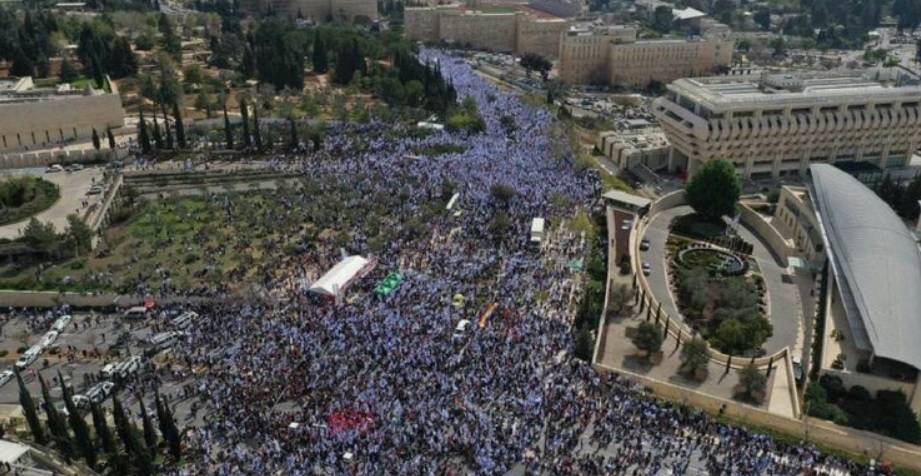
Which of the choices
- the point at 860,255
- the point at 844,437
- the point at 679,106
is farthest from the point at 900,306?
the point at 679,106

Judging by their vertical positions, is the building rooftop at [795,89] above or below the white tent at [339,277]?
above

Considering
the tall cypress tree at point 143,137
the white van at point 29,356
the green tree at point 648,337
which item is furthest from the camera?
the tall cypress tree at point 143,137

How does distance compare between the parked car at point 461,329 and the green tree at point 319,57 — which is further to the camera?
the green tree at point 319,57

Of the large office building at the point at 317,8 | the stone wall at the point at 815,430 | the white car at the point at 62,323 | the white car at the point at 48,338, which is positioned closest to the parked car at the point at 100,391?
the white car at the point at 48,338

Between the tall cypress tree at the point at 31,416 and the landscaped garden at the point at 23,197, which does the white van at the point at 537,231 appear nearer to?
the tall cypress tree at the point at 31,416

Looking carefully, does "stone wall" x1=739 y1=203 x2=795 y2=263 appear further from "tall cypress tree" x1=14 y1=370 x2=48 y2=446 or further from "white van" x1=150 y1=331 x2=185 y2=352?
"tall cypress tree" x1=14 y1=370 x2=48 y2=446

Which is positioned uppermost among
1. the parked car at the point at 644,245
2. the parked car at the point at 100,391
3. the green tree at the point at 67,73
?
the green tree at the point at 67,73

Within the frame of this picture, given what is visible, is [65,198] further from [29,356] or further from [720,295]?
[720,295]

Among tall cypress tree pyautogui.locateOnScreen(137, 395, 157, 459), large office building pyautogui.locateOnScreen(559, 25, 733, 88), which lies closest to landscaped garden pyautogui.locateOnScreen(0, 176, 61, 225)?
tall cypress tree pyautogui.locateOnScreen(137, 395, 157, 459)
